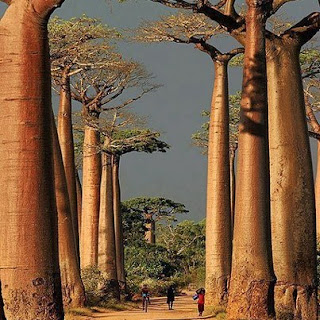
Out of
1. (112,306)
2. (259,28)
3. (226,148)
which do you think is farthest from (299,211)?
(112,306)

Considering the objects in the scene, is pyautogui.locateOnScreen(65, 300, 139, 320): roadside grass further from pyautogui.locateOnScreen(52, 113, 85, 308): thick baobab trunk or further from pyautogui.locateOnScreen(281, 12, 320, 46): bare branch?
pyautogui.locateOnScreen(281, 12, 320, 46): bare branch

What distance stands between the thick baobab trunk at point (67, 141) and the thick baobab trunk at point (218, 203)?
12.2 feet

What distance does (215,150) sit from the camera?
21.2 m

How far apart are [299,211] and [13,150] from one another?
7.44 meters

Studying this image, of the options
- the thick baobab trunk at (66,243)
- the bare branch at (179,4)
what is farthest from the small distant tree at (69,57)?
the bare branch at (179,4)

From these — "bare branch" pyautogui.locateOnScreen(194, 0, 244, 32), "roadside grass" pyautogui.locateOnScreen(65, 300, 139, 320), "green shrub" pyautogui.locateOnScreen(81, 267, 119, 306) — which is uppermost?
"bare branch" pyautogui.locateOnScreen(194, 0, 244, 32)

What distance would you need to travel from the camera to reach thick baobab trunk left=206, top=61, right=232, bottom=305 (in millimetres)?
20562

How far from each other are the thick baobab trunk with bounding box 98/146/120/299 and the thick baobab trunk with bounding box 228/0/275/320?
14.1 metres

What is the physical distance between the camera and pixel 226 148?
21.4m

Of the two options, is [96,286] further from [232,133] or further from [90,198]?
[232,133]

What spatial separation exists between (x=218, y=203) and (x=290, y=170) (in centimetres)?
524

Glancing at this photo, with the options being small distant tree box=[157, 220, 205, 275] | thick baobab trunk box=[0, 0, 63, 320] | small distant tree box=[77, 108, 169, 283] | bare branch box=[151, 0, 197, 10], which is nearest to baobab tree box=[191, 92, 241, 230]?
small distant tree box=[77, 108, 169, 283]

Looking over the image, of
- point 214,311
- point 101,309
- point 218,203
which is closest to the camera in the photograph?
point 214,311

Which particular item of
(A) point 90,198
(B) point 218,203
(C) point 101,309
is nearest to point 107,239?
(A) point 90,198
